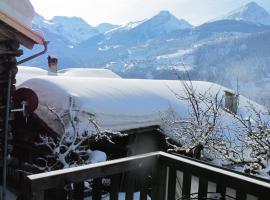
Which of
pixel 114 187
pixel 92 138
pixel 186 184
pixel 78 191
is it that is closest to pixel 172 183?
pixel 186 184

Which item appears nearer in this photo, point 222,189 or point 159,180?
point 222,189

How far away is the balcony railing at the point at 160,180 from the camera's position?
2326mm

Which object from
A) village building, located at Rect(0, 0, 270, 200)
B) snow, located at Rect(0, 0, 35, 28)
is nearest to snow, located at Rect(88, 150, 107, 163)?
village building, located at Rect(0, 0, 270, 200)

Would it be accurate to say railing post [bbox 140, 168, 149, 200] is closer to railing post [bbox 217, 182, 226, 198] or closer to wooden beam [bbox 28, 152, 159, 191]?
wooden beam [bbox 28, 152, 159, 191]

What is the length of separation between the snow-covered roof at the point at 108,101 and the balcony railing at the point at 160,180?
19.8 ft

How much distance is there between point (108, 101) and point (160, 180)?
25.8 feet

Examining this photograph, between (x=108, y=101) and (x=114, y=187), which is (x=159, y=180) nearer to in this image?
(x=114, y=187)

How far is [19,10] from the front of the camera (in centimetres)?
751

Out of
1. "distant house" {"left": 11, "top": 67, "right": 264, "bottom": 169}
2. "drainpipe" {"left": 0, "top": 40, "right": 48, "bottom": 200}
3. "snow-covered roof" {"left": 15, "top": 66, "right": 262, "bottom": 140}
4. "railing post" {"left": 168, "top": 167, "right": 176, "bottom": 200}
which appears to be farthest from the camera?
"snow-covered roof" {"left": 15, "top": 66, "right": 262, "bottom": 140}

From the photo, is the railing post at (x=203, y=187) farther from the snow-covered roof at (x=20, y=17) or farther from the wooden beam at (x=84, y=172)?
the snow-covered roof at (x=20, y=17)

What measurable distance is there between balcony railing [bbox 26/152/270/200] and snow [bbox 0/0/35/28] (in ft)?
16.0

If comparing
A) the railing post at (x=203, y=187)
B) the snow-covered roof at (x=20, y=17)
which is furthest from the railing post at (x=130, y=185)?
the snow-covered roof at (x=20, y=17)

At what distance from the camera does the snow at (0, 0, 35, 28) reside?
23.0ft

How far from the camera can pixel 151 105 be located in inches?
479
